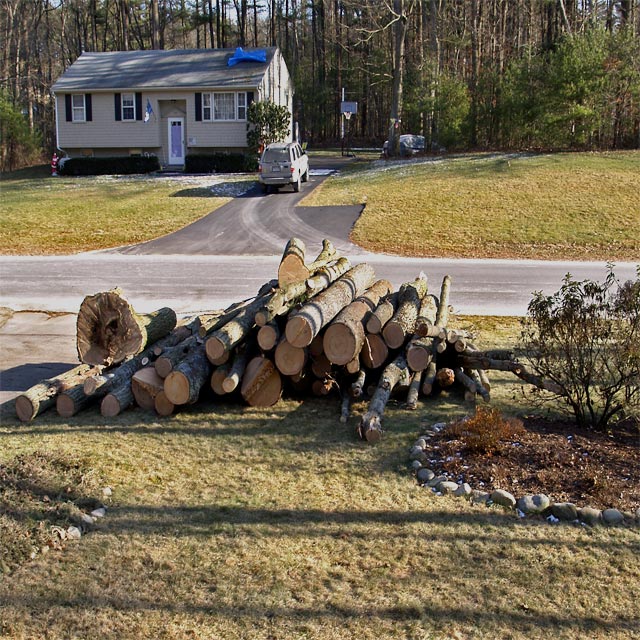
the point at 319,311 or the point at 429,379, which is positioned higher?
the point at 319,311

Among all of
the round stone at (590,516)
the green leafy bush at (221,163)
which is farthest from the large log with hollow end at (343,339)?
the green leafy bush at (221,163)

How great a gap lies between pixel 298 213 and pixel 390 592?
21393 millimetres

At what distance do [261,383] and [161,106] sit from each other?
108ft

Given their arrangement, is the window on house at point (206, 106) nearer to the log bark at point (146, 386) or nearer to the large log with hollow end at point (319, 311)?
the large log with hollow end at point (319, 311)

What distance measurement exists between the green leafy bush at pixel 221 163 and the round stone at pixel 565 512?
3120cm

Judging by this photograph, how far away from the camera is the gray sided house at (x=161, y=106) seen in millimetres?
36969

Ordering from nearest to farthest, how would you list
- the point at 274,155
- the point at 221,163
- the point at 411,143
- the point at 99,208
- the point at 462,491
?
the point at 462,491 < the point at 99,208 < the point at 274,155 < the point at 221,163 < the point at 411,143

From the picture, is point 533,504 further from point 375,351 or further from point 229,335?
point 229,335

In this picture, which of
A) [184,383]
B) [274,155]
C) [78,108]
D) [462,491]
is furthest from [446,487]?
[78,108]

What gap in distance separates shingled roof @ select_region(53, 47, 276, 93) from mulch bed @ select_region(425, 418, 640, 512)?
32.5 m

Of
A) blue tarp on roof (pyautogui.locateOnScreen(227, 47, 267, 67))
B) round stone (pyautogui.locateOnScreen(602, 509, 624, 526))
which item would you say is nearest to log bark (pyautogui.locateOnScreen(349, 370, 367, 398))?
round stone (pyautogui.locateOnScreen(602, 509, 624, 526))

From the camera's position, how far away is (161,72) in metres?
38.7

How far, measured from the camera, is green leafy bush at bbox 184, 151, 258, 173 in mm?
35188

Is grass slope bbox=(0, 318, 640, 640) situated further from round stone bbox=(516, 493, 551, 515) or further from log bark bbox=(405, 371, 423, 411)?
log bark bbox=(405, 371, 423, 411)
